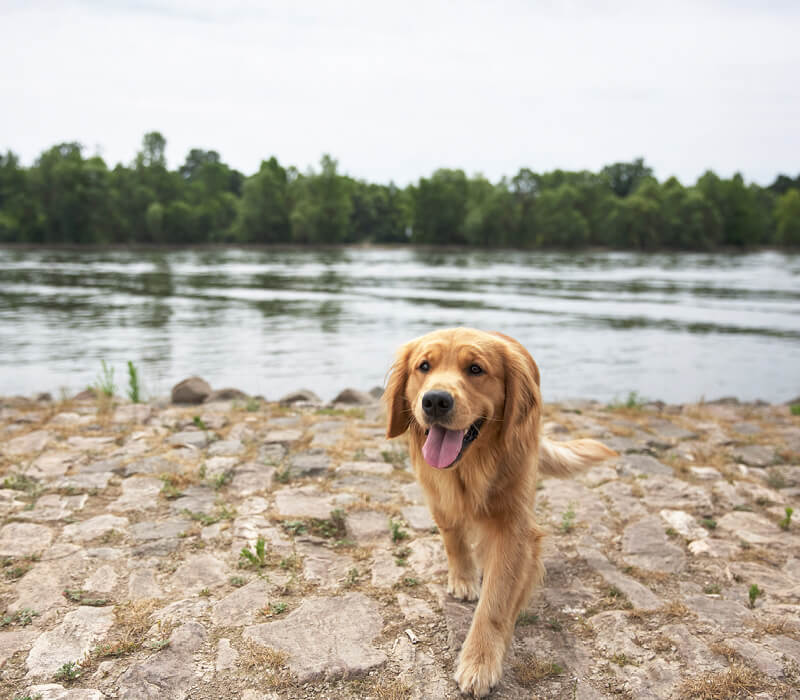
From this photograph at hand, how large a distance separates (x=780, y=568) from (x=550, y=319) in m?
16.1

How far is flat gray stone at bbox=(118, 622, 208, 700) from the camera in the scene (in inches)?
98.0

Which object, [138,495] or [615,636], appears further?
[138,495]

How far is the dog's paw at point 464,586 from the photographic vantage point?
3.30 m

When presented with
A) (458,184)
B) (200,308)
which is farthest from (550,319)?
(458,184)

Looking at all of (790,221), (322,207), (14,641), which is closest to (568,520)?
(14,641)

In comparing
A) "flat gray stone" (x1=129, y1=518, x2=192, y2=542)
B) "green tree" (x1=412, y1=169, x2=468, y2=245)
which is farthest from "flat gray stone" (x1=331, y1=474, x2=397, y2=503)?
"green tree" (x1=412, y1=169, x2=468, y2=245)

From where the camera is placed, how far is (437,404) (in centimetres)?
282

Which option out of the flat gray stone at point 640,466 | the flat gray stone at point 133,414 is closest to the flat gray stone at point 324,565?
the flat gray stone at point 640,466

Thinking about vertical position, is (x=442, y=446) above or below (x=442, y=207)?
below

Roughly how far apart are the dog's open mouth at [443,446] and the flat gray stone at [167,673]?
1362mm

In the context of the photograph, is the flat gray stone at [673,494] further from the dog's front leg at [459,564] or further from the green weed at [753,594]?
the dog's front leg at [459,564]

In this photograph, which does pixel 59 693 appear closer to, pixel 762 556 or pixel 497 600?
pixel 497 600

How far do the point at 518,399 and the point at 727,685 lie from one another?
1.49m

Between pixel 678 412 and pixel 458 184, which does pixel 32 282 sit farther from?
pixel 458 184
